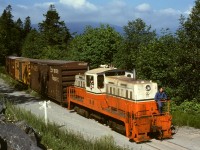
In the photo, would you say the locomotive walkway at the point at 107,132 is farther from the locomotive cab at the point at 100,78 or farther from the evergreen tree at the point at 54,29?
the evergreen tree at the point at 54,29

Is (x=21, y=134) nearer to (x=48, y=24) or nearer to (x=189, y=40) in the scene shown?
(x=189, y=40)

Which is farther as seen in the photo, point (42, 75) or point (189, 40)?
point (42, 75)

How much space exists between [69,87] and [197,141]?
10.3m

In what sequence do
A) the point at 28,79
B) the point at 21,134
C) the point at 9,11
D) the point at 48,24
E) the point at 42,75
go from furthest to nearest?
the point at 9,11 → the point at 48,24 → the point at 28,79 → the point at 42,75 → the point at 21,134

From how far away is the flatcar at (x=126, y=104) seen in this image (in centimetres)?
1650

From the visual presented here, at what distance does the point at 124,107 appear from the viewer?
17.6m

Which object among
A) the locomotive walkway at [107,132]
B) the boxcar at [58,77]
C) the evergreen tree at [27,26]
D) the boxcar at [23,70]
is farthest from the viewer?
the evergreen tree at [27,26]

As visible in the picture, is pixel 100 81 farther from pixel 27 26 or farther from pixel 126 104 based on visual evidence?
pixel 27 26

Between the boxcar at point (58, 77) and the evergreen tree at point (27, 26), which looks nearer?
the boxcar at point (58, 77)

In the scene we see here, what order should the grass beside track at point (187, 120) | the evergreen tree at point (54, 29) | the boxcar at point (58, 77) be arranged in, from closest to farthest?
1. the grass beside track at point (187, 120)
2. the boxcar at point (58, 77)
3. the evergreen tree at point (54, 29)

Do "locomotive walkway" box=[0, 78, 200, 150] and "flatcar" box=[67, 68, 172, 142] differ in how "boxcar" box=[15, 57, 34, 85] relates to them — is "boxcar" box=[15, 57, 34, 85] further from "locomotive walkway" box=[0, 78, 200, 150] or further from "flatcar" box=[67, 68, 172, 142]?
"flatcar" box=[67, 68, 172, 142]

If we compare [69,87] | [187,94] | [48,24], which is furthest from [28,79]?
[48,24]

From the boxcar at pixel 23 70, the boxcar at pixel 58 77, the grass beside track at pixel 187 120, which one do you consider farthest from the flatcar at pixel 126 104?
the boxcar at pixel 23 70

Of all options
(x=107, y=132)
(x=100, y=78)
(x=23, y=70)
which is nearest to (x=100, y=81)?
(x=100, y=78)
